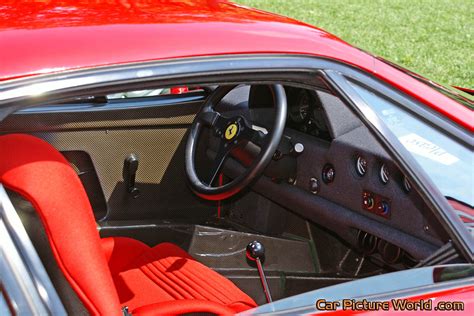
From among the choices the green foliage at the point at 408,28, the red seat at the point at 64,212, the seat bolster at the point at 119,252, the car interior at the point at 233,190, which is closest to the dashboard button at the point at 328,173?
the car interior at the point at 233,190

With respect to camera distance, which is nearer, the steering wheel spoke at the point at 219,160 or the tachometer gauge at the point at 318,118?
the tachometer gauge at the point at 318,118

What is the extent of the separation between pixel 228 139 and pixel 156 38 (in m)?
1.30

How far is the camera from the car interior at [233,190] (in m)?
2.58

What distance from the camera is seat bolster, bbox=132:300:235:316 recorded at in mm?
2107

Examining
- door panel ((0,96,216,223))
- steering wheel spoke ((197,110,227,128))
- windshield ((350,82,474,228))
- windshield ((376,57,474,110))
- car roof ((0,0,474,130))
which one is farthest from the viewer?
steering wheel spoke ((197,110,227,128))

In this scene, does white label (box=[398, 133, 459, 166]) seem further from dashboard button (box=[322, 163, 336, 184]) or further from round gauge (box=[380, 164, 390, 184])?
dashboard button (box=[322, 163, 336, 184])

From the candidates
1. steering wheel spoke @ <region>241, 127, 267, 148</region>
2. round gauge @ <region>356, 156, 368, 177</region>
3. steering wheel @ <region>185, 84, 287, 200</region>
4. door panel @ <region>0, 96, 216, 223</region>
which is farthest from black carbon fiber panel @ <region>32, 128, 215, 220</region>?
round gauge @ <region>356, 156, 368, 177</region>

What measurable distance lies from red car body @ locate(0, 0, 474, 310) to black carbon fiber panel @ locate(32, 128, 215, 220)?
0.94m

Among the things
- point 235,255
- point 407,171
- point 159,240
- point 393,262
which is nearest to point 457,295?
point 407,171

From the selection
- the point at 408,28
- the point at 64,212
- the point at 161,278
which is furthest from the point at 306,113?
the point at 408,28

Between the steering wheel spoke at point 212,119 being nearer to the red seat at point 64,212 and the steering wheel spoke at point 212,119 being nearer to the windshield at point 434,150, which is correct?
the windshield at point 434,150

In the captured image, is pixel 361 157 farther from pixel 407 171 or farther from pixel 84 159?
pixel 84 159

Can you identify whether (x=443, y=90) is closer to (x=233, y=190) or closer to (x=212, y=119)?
(x=233, y=190)

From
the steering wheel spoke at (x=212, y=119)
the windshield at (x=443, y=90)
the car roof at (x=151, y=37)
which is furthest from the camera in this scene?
the steering wheel spoke at (x=212, y=119)
